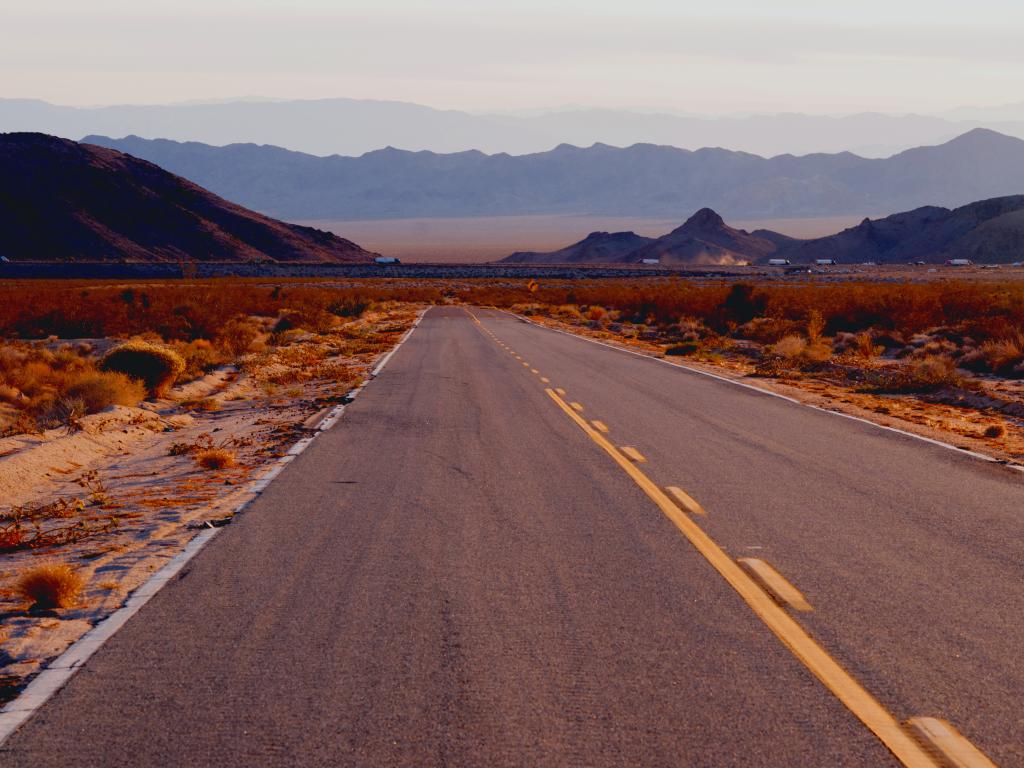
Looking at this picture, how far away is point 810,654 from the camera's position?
17.9 ft

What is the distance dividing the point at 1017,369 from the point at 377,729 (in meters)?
22.9

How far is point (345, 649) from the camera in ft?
18.2

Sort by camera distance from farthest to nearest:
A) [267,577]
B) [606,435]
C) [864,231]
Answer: [864,231] < [606,435] < [267,577]

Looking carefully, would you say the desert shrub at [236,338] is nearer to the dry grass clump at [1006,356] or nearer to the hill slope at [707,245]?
the dry grass clump at [1006,356]

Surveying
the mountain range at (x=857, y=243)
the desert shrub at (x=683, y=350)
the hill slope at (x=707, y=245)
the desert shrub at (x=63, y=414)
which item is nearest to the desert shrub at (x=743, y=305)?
the desert shrub at (x=683, y=350)

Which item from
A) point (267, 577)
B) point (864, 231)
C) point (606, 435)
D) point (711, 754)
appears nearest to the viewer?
point (711, 754)

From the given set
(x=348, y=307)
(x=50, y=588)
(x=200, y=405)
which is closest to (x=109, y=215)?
(x=348, y=307)

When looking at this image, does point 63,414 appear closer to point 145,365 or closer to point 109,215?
point 145,365

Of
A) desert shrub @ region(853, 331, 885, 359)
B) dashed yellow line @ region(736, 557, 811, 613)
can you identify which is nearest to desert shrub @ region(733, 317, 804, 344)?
desert shrub @ region(853, 331, 885, 359)

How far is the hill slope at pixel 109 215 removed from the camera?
4877 inches

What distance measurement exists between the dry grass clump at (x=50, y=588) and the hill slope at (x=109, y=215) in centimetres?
12139

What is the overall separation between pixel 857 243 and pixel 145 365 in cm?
16024

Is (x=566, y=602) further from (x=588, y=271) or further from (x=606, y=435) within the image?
(x=588, y=271)

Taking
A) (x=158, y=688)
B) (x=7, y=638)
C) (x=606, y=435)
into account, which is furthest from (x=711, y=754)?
(x=606, y=435)
